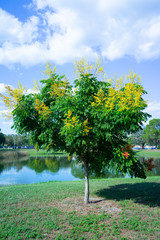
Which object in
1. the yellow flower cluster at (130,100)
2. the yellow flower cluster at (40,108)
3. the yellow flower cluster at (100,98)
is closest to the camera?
the yellow flower cluster at (130,100)

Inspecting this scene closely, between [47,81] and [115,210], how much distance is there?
20.8ft

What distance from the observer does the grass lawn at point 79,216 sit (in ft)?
19.6

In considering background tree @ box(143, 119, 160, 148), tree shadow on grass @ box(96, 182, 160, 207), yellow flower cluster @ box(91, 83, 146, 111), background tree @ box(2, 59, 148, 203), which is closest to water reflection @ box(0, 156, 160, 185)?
tree shadow on grass @ box(96, 182, 160, 207)

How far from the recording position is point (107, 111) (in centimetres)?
700

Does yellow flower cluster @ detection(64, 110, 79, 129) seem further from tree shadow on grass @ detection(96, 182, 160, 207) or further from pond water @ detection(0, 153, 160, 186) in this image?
pond water @ detection(0, 153, 160, 186)

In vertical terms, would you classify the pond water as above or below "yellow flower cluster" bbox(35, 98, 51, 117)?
below

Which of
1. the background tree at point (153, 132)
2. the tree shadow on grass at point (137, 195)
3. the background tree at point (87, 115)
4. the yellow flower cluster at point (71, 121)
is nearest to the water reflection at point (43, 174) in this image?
the tree shadow on grass at point (137, 195)

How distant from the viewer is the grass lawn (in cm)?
596

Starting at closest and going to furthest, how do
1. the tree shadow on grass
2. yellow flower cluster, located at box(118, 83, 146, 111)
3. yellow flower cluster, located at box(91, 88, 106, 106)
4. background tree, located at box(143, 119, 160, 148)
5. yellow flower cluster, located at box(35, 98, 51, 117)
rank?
1. yellow flower cluster, located at box(118, 83, 146, 111)
2. yellow flower cluster, located at box(91, 88, 106, 106)
3. yellow flower cluster, located at box(35, 98, 51, 117)
4. the tree shadow on grass
5. background tree, located at box(143, 119, 160, 148)

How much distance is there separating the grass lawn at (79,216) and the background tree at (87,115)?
5.61ft

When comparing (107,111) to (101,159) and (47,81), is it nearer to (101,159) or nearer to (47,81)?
(101,159)

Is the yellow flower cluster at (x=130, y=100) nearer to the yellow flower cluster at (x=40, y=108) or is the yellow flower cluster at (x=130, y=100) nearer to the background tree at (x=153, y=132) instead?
the yellow flower cluster at (x=40, y=108)

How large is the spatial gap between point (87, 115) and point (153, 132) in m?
71.6

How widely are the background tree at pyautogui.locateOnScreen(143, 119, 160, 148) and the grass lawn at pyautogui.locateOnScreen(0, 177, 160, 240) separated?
6759 cm
